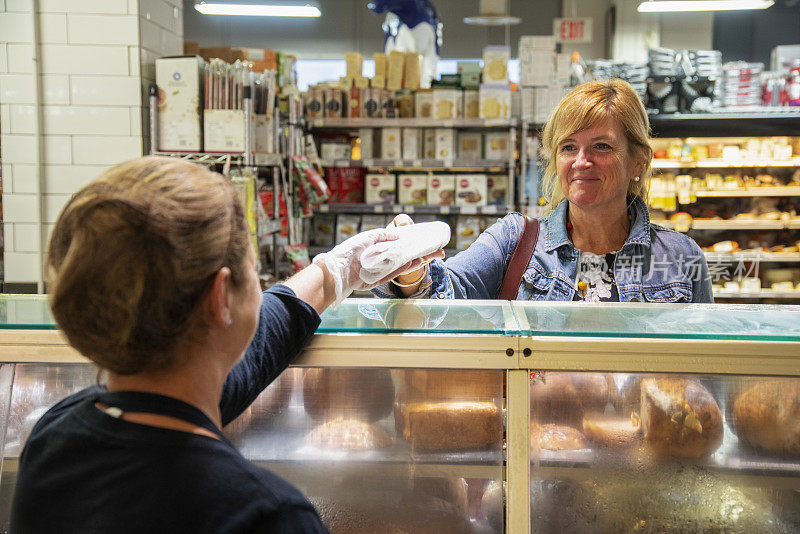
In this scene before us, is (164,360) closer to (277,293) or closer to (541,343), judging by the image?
(277,293)

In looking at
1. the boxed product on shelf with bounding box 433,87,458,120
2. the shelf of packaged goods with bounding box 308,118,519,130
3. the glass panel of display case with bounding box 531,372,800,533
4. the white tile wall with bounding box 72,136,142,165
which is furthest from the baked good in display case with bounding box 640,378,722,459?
the boxed product on shelf with bounding box 433,87,458,120

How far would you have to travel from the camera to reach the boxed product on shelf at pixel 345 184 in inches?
287

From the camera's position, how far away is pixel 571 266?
205cm

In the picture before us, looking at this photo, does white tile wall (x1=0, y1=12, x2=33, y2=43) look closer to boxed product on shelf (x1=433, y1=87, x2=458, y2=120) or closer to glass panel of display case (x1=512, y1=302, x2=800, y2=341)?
boxed product on shelf (x1=433, y1=87, x2=458, y2=120)

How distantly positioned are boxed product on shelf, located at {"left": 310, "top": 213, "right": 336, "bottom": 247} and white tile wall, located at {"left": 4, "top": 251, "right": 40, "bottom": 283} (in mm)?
3006

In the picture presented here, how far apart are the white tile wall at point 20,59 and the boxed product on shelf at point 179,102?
2.80 feet

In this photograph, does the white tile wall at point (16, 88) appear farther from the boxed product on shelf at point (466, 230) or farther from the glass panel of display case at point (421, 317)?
the glass panel of display case at point (421, 317)

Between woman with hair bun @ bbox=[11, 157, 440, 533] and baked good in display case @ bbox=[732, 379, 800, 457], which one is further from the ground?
woman with hair bun @ bbox=[11, 157, 440, 533]

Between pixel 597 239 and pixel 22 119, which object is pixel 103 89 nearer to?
pixel 22 119

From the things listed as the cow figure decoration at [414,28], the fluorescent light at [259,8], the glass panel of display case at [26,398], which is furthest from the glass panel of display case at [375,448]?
the fluorescent light at [259,8]

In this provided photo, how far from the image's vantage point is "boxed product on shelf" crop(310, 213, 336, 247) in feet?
24.0

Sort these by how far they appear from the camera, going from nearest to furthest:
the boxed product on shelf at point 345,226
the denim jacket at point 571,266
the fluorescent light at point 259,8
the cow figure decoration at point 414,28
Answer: the denim jacket at point 571,266 < the boxed product on shelf at point 345,226 < the cow figure decoration at point 414,28 < the fluorescent light at point 259,8

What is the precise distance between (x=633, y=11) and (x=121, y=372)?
34.6 ft

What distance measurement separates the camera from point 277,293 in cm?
121
